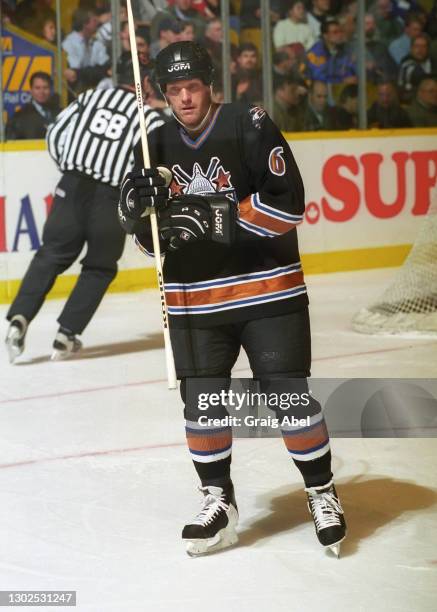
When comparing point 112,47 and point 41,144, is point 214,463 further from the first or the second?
point 112,47

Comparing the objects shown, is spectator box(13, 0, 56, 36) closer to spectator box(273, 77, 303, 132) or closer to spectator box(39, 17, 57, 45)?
spectator box(39, 17, 57, 45)

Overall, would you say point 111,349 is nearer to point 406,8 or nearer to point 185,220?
point 185,220

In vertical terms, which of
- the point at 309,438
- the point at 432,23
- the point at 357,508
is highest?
the point at 432,23

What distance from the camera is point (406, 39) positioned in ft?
30.0

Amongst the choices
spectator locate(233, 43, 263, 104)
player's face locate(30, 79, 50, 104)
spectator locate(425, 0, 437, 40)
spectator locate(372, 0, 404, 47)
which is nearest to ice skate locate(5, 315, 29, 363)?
player's face locate(30, 79, 50, 104)

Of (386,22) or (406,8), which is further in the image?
(406,8)

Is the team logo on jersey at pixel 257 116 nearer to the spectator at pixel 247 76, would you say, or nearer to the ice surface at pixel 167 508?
the ice surface at pixel 167 508

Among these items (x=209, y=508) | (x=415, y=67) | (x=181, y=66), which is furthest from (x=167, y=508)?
(x=415, y=67)

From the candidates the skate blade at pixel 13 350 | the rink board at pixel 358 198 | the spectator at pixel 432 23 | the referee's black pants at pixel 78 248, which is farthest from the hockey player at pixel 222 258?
the spectator at pixel 432 23

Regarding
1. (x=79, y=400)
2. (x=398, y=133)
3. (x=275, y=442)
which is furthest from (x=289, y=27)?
(x=275, y=442)

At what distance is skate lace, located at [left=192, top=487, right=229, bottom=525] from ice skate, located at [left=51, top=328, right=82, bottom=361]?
2707 millimetres

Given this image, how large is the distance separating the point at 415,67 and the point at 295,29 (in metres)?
1.11

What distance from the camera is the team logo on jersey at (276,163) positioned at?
2.61 metres

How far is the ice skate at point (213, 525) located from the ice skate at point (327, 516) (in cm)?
18
